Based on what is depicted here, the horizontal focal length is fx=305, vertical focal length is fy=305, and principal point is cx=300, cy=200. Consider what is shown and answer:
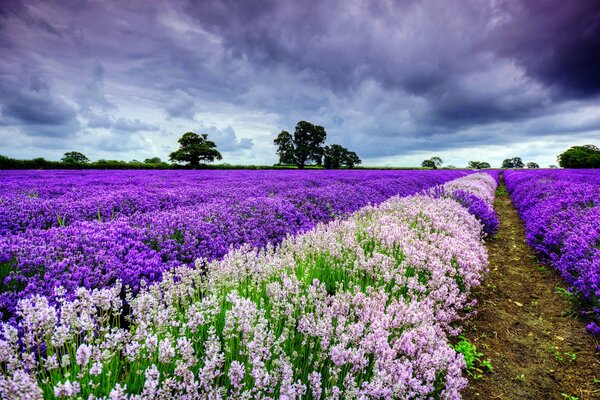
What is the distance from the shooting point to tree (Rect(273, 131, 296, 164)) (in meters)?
56.4

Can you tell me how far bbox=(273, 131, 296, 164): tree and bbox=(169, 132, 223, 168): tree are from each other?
11.1m

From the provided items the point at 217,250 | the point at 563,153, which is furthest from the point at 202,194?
the point at 563,153

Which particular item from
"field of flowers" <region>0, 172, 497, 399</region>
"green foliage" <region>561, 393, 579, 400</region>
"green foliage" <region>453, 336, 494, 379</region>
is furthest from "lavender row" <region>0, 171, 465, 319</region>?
"green foliage" <region>561, 393, 579, 400</region>

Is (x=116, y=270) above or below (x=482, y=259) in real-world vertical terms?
above

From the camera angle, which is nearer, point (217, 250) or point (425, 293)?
point (425, 293)

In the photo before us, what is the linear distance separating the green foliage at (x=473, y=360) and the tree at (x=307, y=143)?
5347 centimetres

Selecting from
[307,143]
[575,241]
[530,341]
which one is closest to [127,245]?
[530,341]

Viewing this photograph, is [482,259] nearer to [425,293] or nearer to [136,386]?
[425,293]

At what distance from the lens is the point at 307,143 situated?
189ft

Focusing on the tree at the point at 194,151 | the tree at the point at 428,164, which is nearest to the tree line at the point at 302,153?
the tree at the point at 194,151

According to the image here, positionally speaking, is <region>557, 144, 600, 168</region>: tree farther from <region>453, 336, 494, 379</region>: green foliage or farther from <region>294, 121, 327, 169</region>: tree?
<region>453, 336, 494, 379</region>: green foliage

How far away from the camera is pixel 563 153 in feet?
199

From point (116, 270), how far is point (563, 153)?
262 ft

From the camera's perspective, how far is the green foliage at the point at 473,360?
326 centimetres
